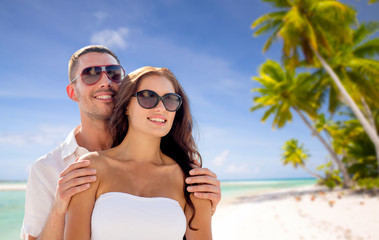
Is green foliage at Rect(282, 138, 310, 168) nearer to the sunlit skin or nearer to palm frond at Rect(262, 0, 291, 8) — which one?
palm frond at Rect(262, 0, 291, 8)

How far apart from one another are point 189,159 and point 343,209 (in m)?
13.8

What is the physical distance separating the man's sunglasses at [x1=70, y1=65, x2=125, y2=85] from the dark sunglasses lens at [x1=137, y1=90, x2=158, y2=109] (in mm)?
782

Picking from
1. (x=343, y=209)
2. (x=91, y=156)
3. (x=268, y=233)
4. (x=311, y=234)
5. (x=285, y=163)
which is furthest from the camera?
(x=285, y=163)

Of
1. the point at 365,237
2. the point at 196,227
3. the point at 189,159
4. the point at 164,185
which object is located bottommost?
the point at 365,237

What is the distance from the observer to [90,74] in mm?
2947

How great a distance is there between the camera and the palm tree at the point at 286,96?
23.3 m

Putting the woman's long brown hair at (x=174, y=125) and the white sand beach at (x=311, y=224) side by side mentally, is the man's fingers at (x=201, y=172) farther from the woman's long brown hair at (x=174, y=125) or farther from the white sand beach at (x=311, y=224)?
the white sand beach at (x=311, y=224)

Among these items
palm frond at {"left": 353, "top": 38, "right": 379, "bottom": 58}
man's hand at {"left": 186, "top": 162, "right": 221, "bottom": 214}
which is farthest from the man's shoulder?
palm frond at {"left": 353, "top": 38, "right": 379, "bottom": 58}

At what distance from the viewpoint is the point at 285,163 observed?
40.4 metres

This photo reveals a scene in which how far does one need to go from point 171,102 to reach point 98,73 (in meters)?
0.97

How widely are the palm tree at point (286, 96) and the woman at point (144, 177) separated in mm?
21733

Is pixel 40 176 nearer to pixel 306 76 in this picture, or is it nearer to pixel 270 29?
pixel 270 29

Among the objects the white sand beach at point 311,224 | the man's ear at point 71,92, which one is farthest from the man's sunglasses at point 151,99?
the white sand beach at point 311,224

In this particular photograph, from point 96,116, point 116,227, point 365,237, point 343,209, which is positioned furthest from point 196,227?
point 343,209
